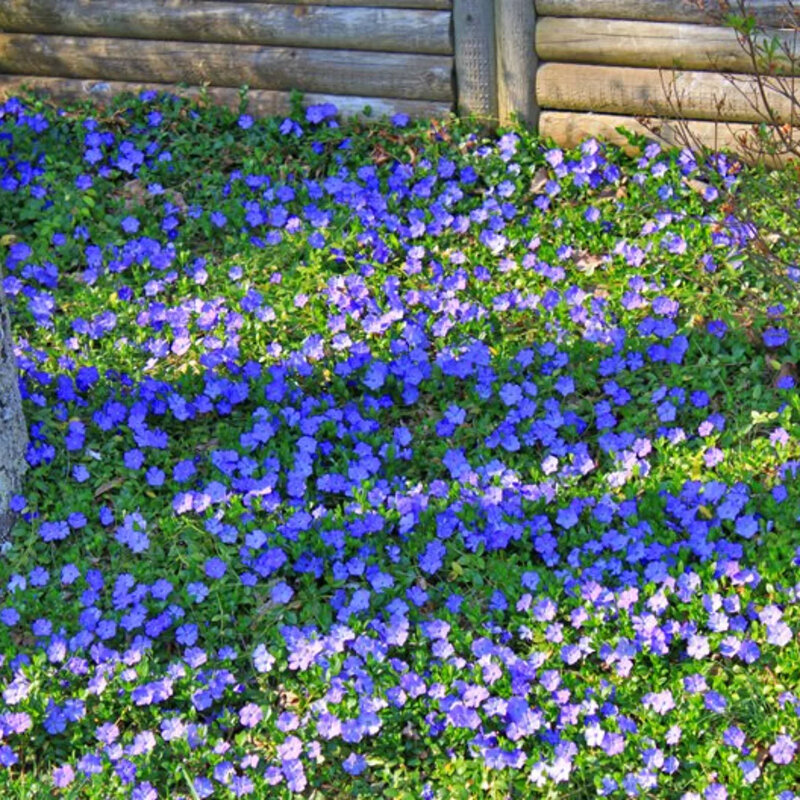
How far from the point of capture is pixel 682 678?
12.0 feet

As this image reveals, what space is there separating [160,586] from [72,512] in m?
0.52

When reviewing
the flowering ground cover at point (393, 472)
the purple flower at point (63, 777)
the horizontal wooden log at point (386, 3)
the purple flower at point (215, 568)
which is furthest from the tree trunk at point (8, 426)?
the horizontal wooden log at point (386, 3)

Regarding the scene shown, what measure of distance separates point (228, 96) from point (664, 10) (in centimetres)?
206

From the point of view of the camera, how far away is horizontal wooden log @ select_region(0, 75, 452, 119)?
19.8 feet

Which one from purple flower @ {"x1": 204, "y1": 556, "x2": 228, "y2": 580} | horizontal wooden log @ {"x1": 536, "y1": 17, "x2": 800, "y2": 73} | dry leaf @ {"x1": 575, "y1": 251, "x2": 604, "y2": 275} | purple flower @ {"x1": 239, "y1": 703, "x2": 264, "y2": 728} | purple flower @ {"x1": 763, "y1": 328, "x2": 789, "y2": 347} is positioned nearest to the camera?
purple flower @ {"x1": 239, "y1": 703, "x2": 264, "y2": 728}

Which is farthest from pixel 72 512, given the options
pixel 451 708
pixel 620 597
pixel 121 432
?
pixel 620 597

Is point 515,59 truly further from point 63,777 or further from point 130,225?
point 63,777

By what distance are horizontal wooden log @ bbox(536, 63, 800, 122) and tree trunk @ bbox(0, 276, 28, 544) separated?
8.42 feet

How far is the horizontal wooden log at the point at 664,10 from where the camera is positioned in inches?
207

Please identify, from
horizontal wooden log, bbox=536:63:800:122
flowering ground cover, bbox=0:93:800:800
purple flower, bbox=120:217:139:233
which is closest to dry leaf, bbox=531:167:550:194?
flowering ground cover, bbox=0:93:800:800

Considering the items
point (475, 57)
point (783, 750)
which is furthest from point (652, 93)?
point (783, 750)

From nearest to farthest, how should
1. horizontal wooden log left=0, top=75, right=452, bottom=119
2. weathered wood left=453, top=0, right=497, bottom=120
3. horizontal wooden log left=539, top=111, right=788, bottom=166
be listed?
horizontal wooden log left=539, top=111, right=788, bottom=166 → weathered wood left=453, top=0, right=497, bottom=120 → horizontal wooden log left=0, top=75, right=452, bottom=119

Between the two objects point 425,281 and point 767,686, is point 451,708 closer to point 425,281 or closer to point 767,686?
point 767,686

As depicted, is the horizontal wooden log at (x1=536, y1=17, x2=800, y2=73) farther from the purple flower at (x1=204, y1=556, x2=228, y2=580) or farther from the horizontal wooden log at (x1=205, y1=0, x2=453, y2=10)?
the purple flower at (x1=204, y1=556, x2=228, y2=580)
